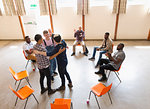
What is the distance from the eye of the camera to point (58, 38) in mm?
2352

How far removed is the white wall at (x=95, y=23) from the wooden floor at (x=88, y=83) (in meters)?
1.48

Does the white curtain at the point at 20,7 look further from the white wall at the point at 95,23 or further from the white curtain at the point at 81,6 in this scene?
the white curtain at the point at 81,6

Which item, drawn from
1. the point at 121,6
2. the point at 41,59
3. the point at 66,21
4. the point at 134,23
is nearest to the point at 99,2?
the point at 121,6

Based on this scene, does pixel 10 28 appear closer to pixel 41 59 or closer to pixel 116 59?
pixel 41 59

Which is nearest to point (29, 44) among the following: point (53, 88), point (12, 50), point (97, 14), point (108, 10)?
point (53, 88)

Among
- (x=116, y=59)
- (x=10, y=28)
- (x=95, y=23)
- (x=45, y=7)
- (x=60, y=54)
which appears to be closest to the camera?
(x=60, y=54)

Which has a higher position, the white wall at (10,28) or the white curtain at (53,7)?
the white curtain at (53,7)

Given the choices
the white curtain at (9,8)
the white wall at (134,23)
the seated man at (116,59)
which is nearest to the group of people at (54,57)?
the seated man at (116,59)

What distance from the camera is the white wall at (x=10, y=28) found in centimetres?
643

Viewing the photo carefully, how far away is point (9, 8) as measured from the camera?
6.02 meters

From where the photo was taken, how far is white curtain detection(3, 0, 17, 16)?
5.86 m

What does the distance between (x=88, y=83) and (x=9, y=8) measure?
5805mm

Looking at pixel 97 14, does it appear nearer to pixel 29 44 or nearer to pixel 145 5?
pixel 145 5

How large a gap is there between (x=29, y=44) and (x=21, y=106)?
1903 millimetres
